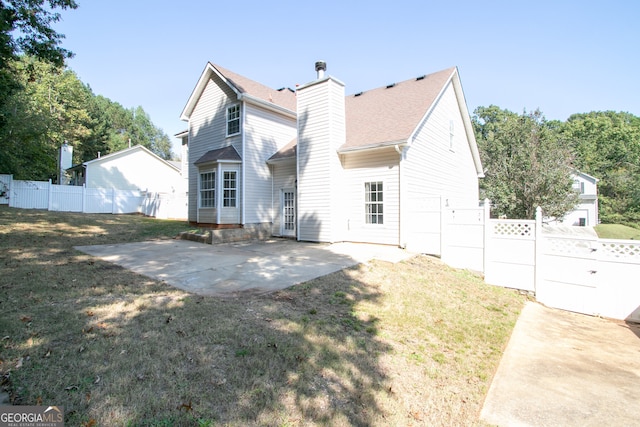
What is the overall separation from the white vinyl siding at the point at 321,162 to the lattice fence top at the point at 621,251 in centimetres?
764

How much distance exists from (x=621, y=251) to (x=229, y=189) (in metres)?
12.8

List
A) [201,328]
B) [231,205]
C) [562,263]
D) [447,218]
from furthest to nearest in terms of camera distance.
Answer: [231,205] → [447,218] → [562,263] → [201,328]

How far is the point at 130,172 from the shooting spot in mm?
28422

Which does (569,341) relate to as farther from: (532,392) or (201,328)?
(201,328)

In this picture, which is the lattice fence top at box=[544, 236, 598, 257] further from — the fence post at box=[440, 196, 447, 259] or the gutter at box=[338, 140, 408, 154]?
the gutter at box=[338, 140, 408, 154]

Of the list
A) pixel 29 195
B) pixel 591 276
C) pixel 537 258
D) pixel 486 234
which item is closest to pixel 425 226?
pixel 486 234

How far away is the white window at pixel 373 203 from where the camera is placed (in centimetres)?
1156

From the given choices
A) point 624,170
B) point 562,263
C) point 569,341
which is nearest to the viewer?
point 569,341

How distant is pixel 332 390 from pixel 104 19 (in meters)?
14.7

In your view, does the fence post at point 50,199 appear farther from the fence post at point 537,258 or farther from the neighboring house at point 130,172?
the fence post at point 537,258

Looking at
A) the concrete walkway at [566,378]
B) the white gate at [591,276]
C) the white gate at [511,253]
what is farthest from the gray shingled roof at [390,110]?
the concrete walkway at [566,378]

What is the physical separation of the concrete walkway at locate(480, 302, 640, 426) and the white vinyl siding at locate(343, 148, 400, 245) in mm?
5588

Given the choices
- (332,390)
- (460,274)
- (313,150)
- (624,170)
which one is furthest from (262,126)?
(624,170)

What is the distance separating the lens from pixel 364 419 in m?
2.79
